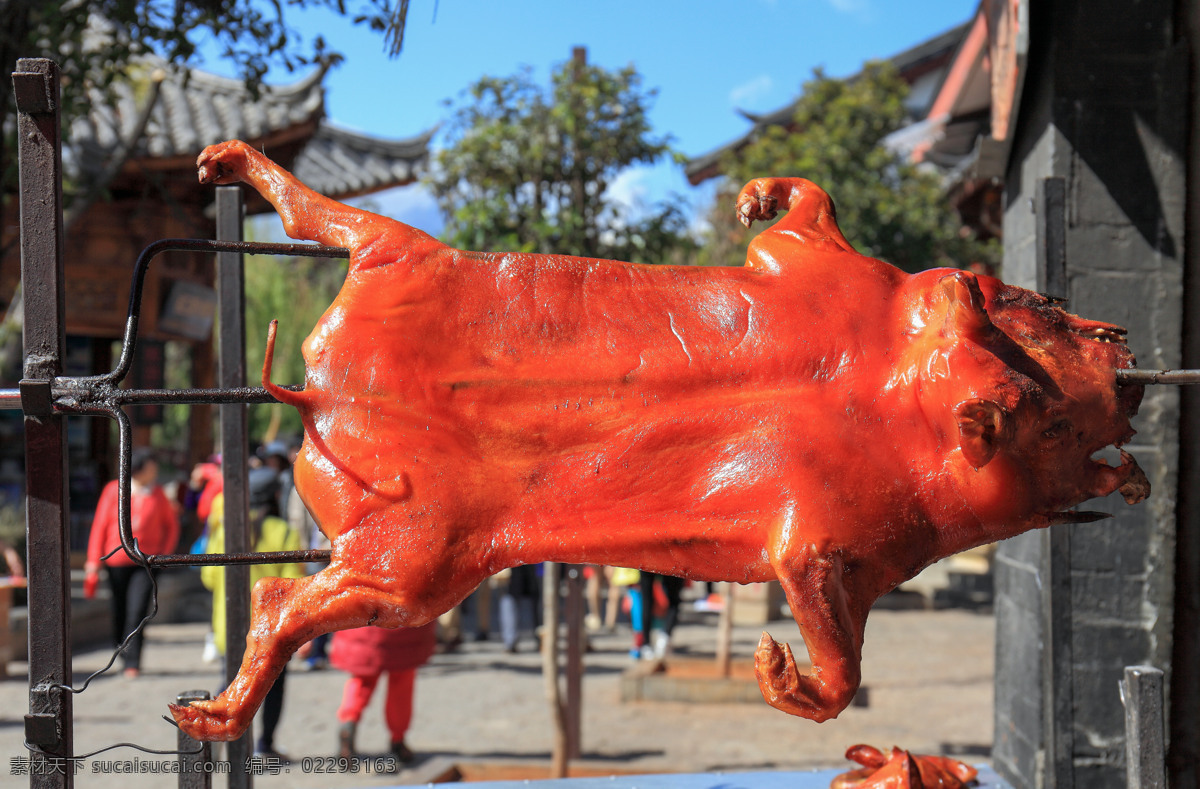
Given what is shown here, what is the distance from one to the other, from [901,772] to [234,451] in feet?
6.66

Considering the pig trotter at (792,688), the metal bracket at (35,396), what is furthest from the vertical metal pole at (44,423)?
the pig trotter at (792,688)

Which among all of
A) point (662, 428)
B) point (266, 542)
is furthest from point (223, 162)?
point (266, 542)

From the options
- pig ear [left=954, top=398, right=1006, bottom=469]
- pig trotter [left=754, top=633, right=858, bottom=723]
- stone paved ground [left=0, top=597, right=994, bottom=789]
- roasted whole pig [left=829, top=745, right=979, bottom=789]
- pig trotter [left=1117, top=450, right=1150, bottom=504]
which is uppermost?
pig ear [left=954, top=398, right=1006, bottom=469]

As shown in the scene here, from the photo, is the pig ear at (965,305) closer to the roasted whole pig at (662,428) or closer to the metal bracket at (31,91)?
the roasted whole pig at (662,428)

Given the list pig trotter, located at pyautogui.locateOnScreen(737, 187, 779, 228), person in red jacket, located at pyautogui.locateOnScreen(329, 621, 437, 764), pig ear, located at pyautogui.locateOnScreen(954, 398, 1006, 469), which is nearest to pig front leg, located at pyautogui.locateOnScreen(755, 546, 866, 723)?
pig ear, located at pyautogui.locateOnScreen(954, 398, 1006, 469)

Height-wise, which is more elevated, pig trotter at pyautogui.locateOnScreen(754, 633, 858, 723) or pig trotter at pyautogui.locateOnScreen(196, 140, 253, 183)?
pig trotter at pyautogui.locateOnScreen(196, 140, 253, 183)

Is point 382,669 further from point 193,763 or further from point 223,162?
point 223,162

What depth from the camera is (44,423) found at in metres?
1.88

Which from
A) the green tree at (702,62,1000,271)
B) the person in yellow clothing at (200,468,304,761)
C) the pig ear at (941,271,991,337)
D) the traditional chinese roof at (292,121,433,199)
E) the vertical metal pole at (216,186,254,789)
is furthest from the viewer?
the traditional chinese roof at (292,121,433,199)

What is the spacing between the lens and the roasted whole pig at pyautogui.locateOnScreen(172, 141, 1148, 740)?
71.5 inches

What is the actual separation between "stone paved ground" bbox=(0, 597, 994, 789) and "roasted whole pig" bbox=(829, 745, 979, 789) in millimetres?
3139

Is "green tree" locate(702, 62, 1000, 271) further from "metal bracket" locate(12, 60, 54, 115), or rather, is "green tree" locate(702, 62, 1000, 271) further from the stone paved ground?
"metal bracket" locate(12, 60, 54, 115)

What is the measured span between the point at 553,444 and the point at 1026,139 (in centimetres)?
245

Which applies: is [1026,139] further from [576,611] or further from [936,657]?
[936,657]
